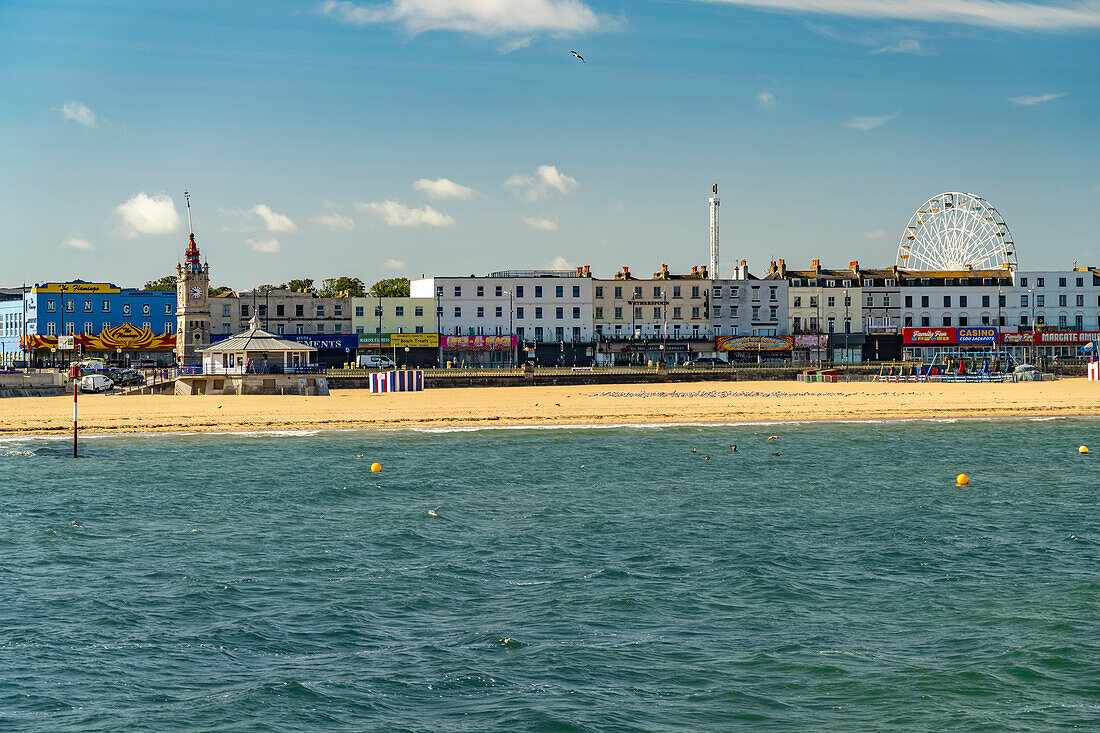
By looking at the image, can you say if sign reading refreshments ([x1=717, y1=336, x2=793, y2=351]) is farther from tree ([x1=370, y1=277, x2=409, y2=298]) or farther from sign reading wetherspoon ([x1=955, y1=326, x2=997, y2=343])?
tree ([x1=370, y1=277, x2=409, y2=298])

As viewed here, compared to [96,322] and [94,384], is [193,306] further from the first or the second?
[94,384]

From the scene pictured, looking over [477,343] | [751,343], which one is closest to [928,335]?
[751,343]

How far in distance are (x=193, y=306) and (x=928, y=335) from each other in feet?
237

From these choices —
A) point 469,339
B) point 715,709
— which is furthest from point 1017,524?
point 469,339

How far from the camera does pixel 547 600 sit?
19.9m

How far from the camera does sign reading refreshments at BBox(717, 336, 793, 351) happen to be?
106875 millimetres

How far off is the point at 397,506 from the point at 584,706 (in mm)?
16088

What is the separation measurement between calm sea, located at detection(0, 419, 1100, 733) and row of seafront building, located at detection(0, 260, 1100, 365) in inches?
2579

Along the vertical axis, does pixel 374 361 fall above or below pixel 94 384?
above

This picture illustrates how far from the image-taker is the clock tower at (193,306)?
321 feet

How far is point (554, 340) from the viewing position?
10588 centimetres

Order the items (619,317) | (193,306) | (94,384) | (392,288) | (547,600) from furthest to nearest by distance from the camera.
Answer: (392,288) → (619,317) → (193,306) → (94,384) → (547,600)

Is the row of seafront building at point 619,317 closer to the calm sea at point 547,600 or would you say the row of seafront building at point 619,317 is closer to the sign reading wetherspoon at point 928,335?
the sign reading wetherspoon at point 928,335

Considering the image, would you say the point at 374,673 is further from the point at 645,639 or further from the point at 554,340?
the point at 554,340
